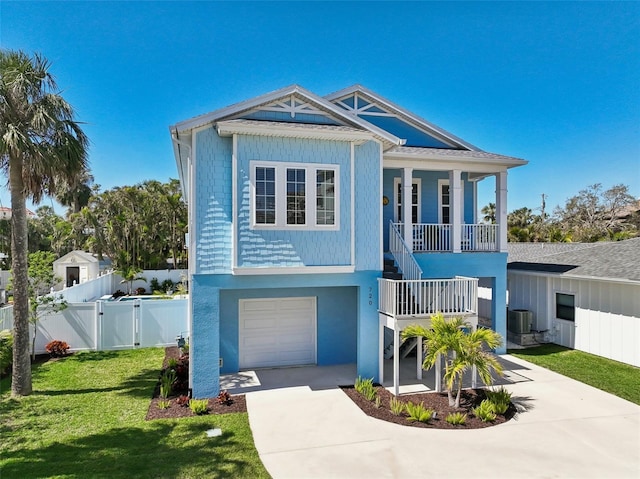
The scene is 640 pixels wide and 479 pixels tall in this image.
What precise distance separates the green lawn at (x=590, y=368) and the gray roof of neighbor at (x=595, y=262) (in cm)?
258

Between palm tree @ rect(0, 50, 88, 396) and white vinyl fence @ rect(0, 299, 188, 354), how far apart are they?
3907 millimetres

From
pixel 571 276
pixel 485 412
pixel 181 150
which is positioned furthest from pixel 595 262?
pixel 181 150

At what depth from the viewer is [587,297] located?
12.5 m

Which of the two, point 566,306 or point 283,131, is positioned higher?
point 283,131

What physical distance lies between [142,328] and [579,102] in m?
20.9

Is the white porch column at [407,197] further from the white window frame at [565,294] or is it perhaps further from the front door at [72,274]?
the front door at [72,274]

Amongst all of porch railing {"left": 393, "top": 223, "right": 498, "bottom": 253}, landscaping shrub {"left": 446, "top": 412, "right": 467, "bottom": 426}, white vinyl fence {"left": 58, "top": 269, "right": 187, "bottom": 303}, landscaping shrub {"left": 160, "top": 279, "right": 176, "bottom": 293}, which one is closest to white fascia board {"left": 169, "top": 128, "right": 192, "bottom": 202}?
porch railing {"left": 393, "top": 223, "right": 498, "bottom": 253}

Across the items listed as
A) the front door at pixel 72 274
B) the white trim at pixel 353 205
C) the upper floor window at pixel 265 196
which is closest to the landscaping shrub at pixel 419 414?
the white trim at pixel 353 205

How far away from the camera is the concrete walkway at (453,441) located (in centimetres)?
578

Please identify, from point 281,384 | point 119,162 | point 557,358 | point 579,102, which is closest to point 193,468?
point 281,384

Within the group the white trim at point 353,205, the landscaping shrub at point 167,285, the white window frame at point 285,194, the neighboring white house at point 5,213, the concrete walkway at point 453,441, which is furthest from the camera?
the neighboring white house at point 5,213

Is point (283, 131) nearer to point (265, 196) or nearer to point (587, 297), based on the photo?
point (265, 196)

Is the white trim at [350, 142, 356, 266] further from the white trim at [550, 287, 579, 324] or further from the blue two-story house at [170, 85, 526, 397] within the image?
the white trim at [550, 287, 579, 324]

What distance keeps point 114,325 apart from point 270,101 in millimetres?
9331
